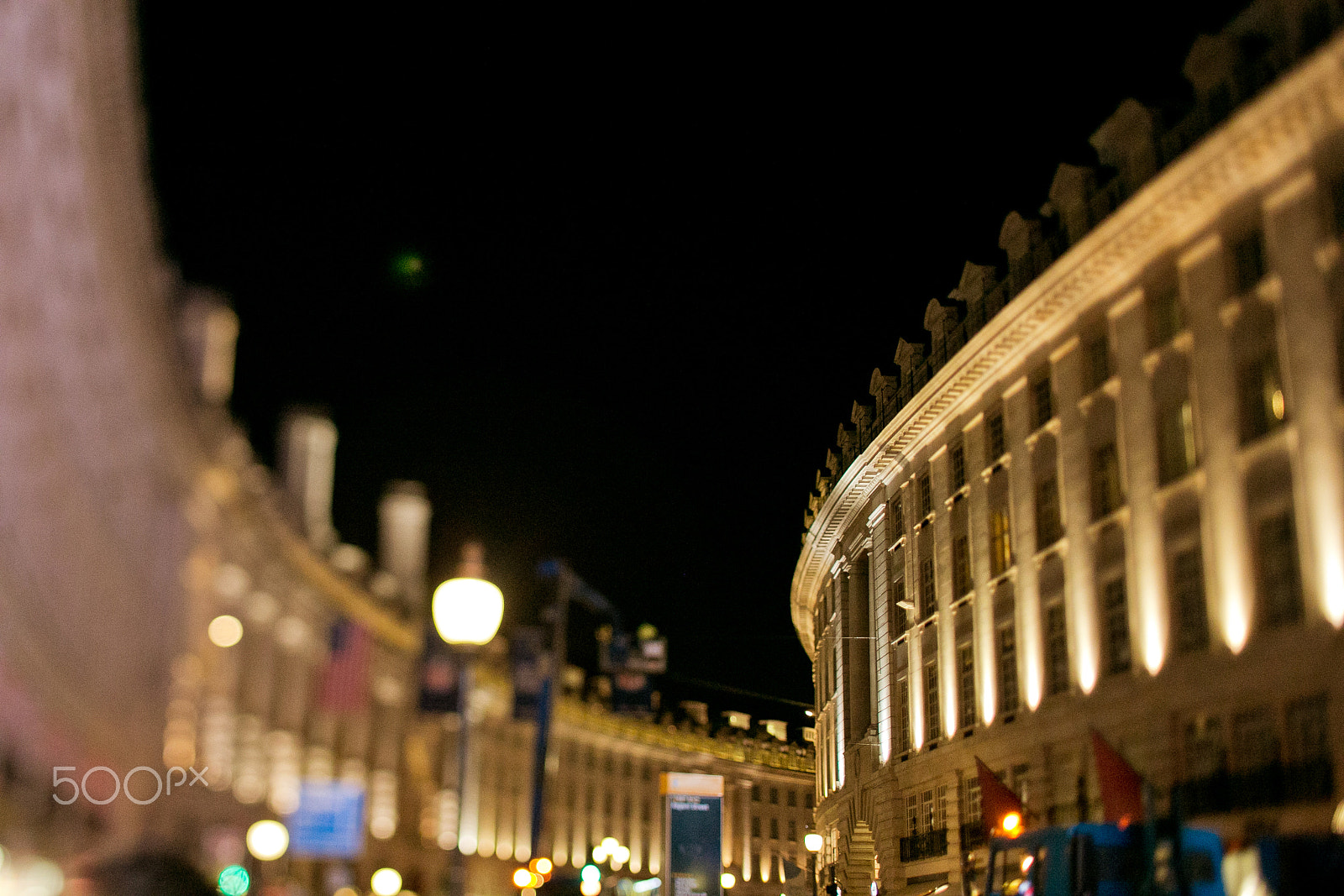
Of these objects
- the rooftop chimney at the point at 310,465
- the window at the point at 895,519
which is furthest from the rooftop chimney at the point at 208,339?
Result: the window at the point at 895,519

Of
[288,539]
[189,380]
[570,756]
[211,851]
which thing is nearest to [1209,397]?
[211,851]

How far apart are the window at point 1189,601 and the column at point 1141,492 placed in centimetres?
23

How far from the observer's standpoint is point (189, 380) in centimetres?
7400

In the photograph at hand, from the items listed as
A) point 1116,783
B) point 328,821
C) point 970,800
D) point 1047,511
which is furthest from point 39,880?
point 1047,511

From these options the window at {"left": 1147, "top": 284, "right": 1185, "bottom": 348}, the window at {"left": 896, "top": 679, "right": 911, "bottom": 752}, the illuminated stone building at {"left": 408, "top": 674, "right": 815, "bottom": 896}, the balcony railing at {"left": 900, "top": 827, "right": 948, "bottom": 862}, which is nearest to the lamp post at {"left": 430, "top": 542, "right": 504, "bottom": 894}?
the window at {"left": 1147, "top": 284, "right": 1185, "bottom": 348}

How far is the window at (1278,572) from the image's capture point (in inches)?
1020

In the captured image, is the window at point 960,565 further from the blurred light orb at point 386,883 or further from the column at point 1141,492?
the blurred light orb at point 386,883

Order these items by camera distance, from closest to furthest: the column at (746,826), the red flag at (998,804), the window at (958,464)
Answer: the red flag at (998,804) → the window at (958,464) → the column at (746,826)

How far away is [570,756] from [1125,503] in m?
85.2

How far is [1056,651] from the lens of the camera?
1358 inches

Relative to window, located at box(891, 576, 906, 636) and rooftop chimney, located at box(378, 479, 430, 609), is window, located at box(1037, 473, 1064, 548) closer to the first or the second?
window, located at box(891, 576, 906, 636)

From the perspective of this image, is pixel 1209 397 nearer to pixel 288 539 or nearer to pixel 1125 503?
pixel 1125 503

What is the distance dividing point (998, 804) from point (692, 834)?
7.40m

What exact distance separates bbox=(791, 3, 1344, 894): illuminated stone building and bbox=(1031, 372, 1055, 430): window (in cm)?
15
